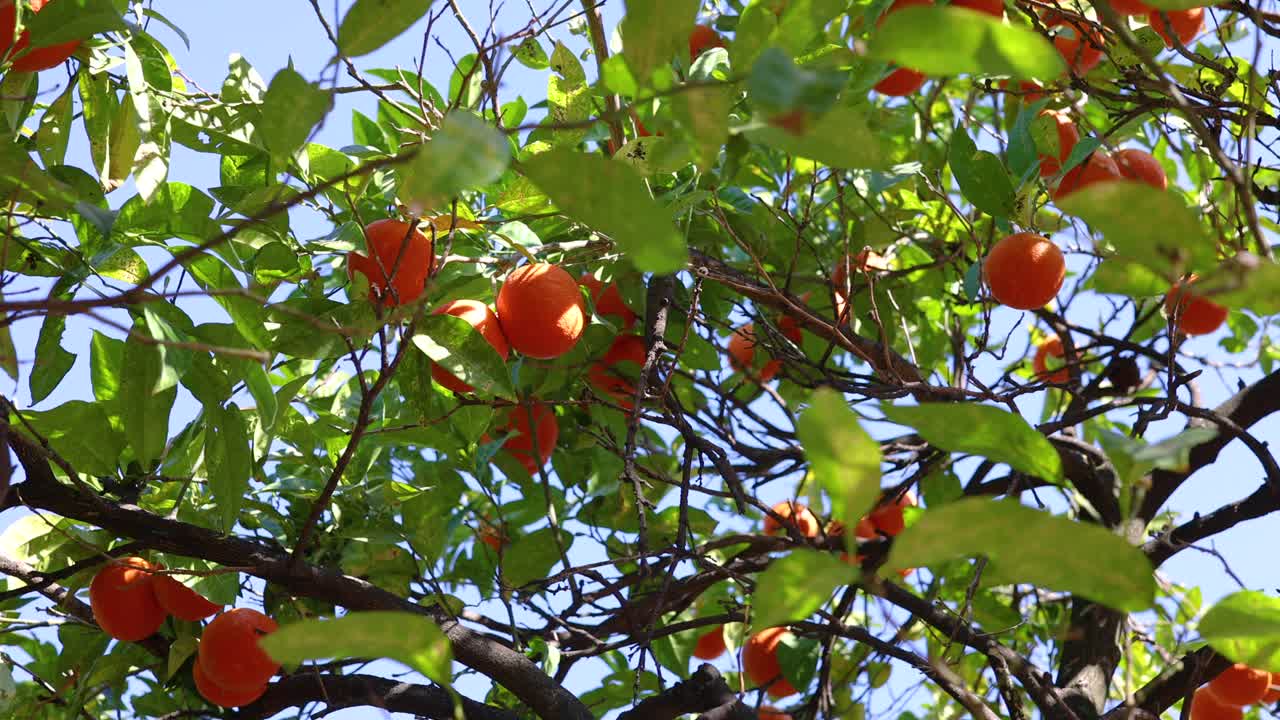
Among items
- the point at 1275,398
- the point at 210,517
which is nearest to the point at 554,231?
the point at 210,517

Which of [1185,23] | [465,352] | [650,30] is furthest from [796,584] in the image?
[1185,23]

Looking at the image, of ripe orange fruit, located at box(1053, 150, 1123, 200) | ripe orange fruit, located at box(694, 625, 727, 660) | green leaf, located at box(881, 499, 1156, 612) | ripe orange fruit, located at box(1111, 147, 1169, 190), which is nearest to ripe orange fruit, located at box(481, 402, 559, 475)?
ripe orange fruit, located at box(694, 625, 727, 660)

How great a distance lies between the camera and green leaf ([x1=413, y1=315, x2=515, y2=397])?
49.7 inches

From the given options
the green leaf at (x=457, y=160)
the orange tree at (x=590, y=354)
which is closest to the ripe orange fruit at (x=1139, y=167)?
the orange tree at (x=590, y=354)

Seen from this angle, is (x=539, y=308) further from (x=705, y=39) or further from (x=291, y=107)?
(x=705, y=39)

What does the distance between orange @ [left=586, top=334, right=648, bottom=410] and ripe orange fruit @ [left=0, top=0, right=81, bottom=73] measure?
0.91 meters

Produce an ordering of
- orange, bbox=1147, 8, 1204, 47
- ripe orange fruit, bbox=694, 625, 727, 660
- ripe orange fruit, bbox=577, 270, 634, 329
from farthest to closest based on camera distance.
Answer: ripe orange fruit, bbox=694, 625, 727, 660 → ripe orange fruit, bbox=577, 270, 634, 329 → orange, bbox=1147, 8, 1204, 47

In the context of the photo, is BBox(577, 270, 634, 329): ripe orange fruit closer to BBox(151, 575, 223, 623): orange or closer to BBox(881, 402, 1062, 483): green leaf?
BBox(151, 575, 223, 623): orange

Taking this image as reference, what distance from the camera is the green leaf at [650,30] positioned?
0.74 meters

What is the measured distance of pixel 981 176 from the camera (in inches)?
57.4

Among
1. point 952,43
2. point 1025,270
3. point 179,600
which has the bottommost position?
point 952,43

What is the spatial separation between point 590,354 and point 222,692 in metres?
0.74

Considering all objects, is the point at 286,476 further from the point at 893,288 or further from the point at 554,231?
the point at 893,288

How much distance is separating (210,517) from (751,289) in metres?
0.84
